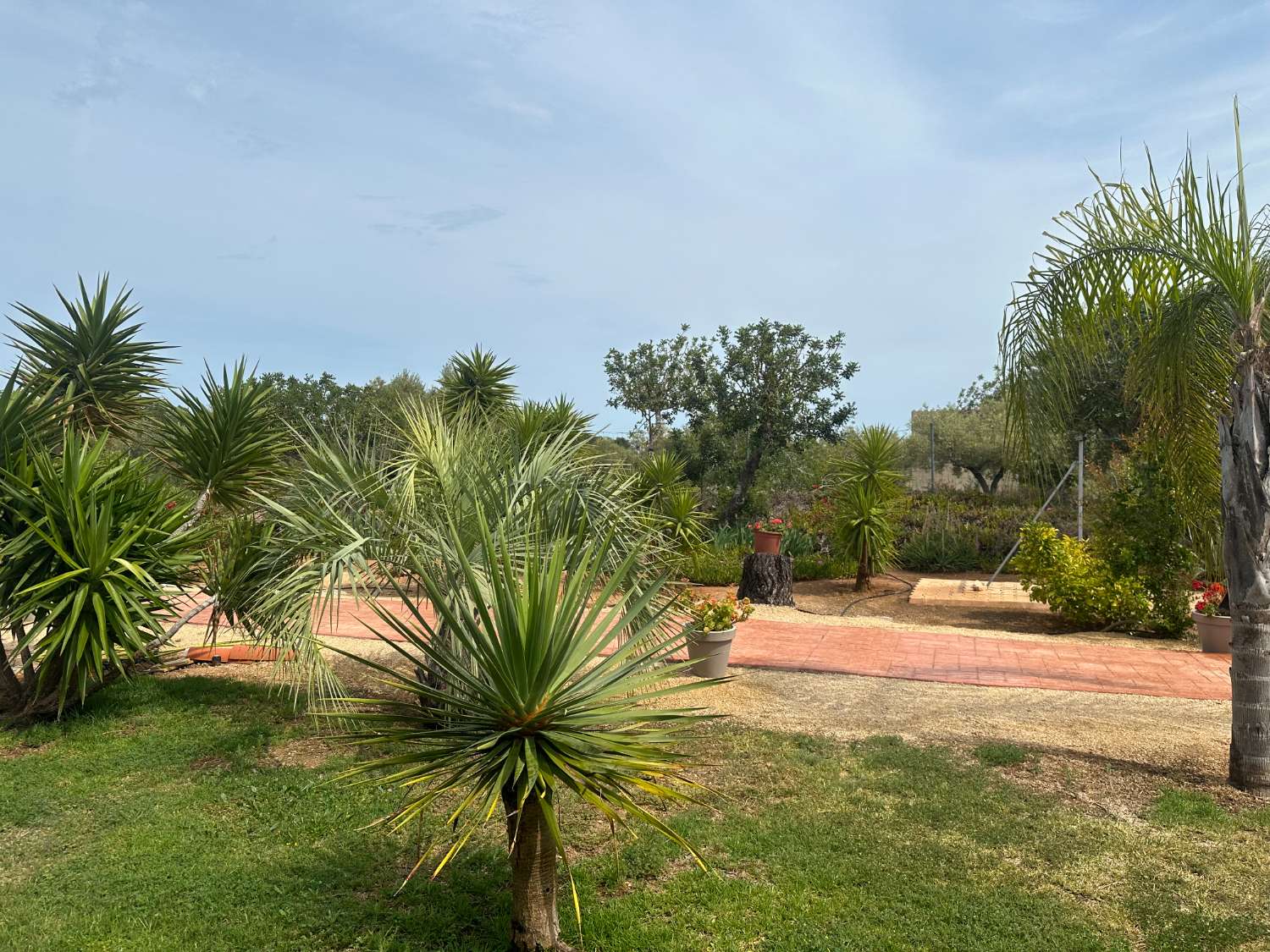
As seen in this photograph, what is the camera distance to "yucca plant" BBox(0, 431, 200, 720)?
21.7 ft

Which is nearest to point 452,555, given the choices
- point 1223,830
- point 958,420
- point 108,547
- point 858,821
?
point 858,821

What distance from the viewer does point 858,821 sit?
16.6 ft

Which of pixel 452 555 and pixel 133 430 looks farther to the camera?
pixel 133 430

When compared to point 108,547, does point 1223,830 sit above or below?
below

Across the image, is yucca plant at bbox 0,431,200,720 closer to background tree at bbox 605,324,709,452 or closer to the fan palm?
the fan palm

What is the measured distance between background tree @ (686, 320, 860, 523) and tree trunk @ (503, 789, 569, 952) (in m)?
17.9

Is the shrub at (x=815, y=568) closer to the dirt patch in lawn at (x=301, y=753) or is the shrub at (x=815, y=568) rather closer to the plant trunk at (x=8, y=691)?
the dirt patch in lawn at (x=301, y=753)

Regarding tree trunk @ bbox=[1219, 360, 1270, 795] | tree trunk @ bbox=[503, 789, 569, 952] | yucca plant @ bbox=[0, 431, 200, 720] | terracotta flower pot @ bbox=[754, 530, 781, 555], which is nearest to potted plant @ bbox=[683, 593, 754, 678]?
tree trunk @ bbox=[1219, 360, 1270, 795]

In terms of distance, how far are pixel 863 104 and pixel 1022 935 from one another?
698cm

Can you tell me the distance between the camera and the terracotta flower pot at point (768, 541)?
600 inches

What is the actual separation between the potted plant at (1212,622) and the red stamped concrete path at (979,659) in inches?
9.3

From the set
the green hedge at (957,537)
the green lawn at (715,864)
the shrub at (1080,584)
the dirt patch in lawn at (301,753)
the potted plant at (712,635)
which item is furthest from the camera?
the green hedge at (957,537)

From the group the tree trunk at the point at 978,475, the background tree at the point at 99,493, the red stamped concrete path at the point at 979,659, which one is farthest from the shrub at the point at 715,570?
the tree trunk at the point at 978,475

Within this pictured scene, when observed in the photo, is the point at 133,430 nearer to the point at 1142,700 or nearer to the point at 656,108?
the point at 656,108
